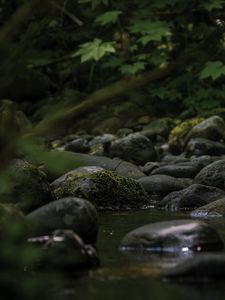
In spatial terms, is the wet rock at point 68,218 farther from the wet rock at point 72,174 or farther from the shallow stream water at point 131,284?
the wet rock at point 72,174

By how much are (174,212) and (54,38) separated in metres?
8.45

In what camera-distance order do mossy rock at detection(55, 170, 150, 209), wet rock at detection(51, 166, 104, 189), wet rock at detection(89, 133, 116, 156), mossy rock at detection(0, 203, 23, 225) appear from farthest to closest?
wet rock at detection(89, 133, 116, 156) < wet rock at detection(51, 166, 104, 189) < mossy rock at detection(55, 170, 150, 209) < mossy rock at detection(0, 203, 23, 225)

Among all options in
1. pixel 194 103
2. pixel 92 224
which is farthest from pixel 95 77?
pixel 92 224

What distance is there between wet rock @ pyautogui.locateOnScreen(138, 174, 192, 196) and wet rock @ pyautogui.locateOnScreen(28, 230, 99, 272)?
3.16 meters

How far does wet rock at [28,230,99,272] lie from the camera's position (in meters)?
2.58

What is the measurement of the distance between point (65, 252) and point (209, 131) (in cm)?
661

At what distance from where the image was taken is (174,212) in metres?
5.02

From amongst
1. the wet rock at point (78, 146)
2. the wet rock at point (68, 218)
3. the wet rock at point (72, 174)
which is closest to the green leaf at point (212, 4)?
the wet rock at point (78, 146)

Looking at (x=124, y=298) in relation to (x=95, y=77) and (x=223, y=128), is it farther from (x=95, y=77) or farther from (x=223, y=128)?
(x=95, y=77)

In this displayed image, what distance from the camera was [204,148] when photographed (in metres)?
8.17

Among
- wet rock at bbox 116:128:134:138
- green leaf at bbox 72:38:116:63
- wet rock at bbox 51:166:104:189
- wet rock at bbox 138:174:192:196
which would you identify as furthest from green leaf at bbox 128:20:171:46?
wet rock at bbox 51:166:104:189

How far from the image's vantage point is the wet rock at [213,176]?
5895mm

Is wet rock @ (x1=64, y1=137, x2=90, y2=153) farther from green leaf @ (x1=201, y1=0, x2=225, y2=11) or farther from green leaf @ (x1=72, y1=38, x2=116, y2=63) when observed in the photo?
green leaf @ (x1=201, y1=0, x2=225, y2=11)

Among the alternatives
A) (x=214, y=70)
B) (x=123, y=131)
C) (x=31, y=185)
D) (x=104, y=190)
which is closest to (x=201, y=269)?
(x=31, y=185)
